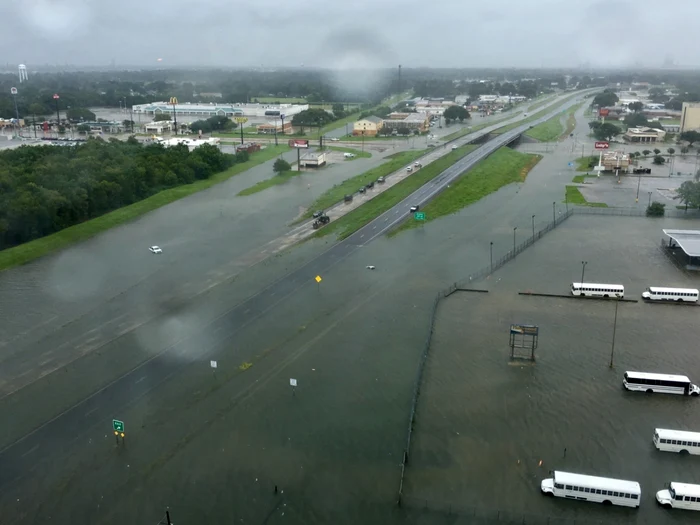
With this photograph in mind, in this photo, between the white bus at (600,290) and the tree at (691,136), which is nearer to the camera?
the white bus at (600,290)

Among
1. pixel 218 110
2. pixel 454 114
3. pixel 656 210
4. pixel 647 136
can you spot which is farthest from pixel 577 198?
pixel 218 110

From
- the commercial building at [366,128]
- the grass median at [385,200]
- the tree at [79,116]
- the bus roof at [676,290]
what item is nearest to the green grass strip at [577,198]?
the grass median at [385,200]

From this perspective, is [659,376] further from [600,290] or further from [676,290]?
[676,290]

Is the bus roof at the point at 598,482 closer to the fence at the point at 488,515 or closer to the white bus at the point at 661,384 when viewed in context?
the fence at the point at 488,515

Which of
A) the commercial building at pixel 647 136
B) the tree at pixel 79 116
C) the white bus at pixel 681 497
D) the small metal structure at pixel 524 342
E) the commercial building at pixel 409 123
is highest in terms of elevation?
the tree at pixel 79 116

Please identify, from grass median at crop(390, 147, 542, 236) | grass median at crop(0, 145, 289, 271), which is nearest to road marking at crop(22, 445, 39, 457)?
grass median at crop(0, 145, 289, 271)
